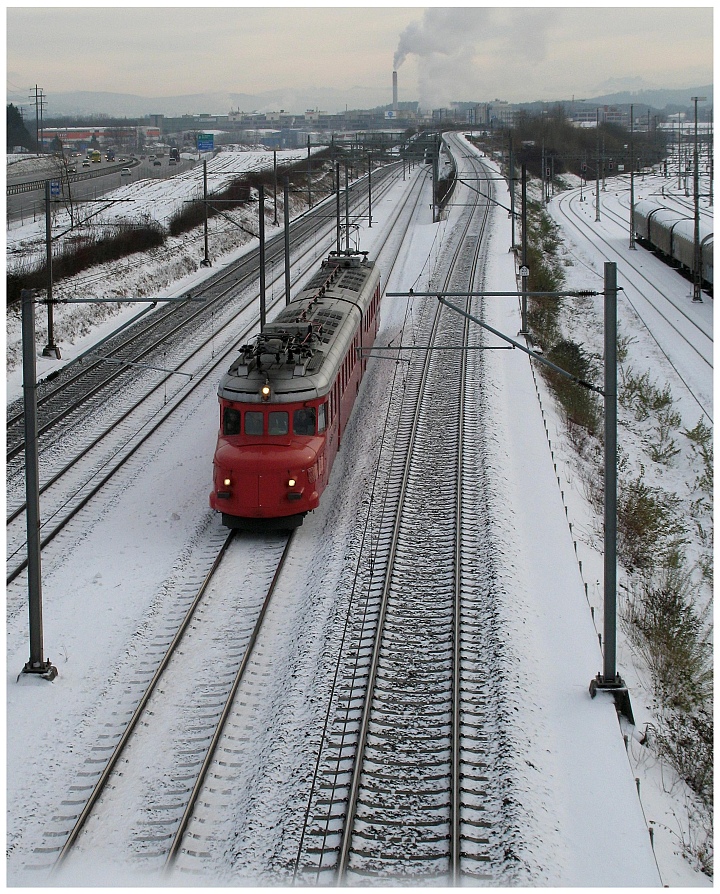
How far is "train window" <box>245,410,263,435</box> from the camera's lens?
17.6 meters

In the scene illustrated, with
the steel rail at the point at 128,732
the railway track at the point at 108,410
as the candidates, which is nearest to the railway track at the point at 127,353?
A: the railway track at the point at 108,410

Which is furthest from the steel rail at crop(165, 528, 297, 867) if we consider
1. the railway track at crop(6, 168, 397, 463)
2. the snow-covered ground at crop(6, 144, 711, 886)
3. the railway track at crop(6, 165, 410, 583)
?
the railway track at crop(6, 168, 397, 463)

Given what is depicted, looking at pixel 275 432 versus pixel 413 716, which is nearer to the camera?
pixel 413 716

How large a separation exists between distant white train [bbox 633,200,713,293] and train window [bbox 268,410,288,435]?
29.2 metres

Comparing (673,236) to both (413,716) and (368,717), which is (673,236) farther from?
(368,717)

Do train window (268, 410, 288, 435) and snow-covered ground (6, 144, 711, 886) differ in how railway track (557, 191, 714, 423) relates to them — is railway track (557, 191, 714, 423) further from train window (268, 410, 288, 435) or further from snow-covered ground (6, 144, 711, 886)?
train window (268, 410, 288, 435)

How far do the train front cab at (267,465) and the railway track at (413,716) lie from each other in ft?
5.36

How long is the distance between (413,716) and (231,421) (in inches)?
279

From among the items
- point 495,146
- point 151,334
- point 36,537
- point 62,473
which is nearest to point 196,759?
point 36,537

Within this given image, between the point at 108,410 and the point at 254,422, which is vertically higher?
the point at 254,422

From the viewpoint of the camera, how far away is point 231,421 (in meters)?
17.8

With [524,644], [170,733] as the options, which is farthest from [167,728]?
[524,644]

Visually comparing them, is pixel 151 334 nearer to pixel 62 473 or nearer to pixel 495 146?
pixel 62 473

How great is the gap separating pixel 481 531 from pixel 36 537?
8.00 metres
